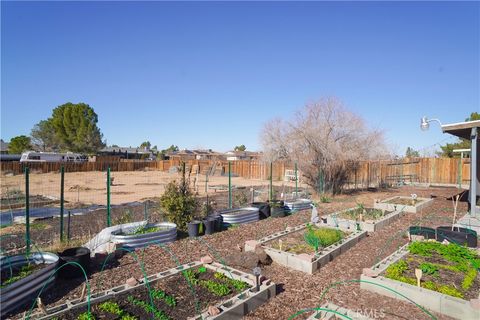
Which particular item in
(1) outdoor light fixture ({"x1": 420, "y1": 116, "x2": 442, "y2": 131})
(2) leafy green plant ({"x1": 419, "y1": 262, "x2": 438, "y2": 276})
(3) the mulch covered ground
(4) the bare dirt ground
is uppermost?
(1) outdoor light fixture ({"x1": 420, "y1": 116, "x2": 442, "y2": 131})

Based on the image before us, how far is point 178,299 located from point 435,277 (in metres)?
3.63

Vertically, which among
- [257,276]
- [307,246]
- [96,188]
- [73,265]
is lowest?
[96,188]

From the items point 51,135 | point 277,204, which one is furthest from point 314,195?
point 51,135

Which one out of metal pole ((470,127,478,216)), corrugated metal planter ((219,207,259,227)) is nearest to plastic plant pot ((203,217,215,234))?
corrugated metal planter ((219,207,259,227))

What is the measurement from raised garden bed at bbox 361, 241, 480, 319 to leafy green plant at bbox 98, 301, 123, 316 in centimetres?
328

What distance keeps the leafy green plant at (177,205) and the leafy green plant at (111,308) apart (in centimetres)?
385

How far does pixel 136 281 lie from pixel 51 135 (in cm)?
6930

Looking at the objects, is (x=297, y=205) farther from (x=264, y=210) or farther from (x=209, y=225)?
(x=209, y=225)

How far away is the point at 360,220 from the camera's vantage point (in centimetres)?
805

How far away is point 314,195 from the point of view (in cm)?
1546

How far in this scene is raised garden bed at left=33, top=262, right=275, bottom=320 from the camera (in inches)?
129

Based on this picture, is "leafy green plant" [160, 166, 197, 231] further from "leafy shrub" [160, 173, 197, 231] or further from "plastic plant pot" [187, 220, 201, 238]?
"plastic plant pot" [187, 220, 201, 238]

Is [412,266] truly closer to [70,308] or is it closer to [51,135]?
[70,308]

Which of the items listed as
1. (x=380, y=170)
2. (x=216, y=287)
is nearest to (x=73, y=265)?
(x=216, y=287)
